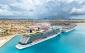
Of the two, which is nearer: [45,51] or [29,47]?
[45,51]

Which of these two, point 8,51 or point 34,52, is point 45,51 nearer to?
point 34,52

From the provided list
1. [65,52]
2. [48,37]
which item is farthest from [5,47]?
[48,37]

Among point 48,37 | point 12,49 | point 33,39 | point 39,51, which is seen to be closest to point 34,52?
point 39,51

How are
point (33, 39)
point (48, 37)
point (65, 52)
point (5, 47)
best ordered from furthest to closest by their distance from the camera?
point (48, 37) < point (33, 39) < point (5, 47) < point (65, 52)

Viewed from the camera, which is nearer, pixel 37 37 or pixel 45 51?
pixel 45 51

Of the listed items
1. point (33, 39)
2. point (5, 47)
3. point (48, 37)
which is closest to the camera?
point (5, 47)

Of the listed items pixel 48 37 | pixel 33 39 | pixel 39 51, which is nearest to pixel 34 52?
pixel 39 51

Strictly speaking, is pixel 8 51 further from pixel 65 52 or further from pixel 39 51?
pixel 65 52

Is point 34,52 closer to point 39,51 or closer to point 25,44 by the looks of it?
point 39,51
